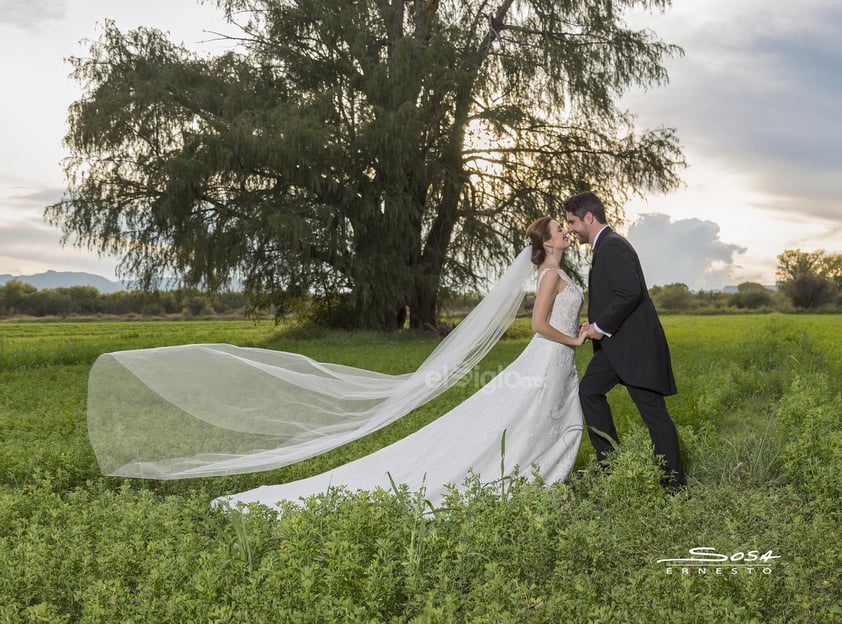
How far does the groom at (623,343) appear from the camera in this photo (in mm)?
5664

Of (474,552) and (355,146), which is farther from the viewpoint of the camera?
(355,146)

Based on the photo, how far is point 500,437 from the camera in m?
5.96

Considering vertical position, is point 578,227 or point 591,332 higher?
point 578,227

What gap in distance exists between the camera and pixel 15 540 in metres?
4.78

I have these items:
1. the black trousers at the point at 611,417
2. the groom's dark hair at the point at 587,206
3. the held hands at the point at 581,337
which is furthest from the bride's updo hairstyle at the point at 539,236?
the black trousers at the point at 611,417

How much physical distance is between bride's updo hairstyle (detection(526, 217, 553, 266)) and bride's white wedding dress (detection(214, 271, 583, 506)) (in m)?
0.36

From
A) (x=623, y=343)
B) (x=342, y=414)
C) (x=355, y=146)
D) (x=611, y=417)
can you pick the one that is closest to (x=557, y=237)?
(x=623, y=343)

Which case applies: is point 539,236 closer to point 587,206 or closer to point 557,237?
point 557,237

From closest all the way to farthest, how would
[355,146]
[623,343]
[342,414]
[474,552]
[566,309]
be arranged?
1. [474,552]
2. [623,343]
3. [566,309]
4. [342,414]
5. [355,146]

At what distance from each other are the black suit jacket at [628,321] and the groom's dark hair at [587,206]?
199 millimetres

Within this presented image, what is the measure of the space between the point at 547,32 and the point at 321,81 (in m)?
7.85

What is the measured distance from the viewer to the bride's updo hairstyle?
627cm

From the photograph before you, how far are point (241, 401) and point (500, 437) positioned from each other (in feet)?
7.92

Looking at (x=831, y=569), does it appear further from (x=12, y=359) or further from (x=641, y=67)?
(x=641, y=67)
